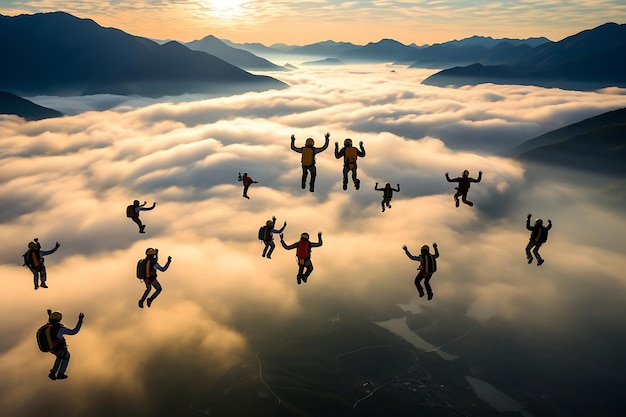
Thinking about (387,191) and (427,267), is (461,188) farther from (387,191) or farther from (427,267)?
(427,267)

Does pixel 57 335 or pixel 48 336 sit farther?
pixel 57 335

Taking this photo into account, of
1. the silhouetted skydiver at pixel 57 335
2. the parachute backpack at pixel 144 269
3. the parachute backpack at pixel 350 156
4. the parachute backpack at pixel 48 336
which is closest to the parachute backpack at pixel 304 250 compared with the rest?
the parachute backpack at pixel 350 156

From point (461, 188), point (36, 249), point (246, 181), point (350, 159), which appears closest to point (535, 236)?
point (461, 188)

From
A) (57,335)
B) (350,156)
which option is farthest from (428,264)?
(57,335)

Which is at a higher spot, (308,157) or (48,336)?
(308,157)

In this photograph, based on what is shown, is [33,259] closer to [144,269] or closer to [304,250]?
[144,269]

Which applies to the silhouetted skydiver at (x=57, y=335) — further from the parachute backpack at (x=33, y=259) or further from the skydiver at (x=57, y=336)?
the parachute backpack at (x=33, y=259)

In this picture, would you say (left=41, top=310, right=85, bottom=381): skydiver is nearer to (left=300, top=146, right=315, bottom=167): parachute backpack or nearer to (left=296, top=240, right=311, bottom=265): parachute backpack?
(left=296, top=240, right=311, bottom=265): parachute backpack

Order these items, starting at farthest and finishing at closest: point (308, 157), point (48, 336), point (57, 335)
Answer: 1. point (308, 157)
2. point (57, 335)
3. point (48, 336)

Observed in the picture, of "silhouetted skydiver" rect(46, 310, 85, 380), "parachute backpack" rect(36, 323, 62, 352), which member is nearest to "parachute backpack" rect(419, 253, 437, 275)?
"silhouetted skydiver" rect(46, 310, 85, 380)
